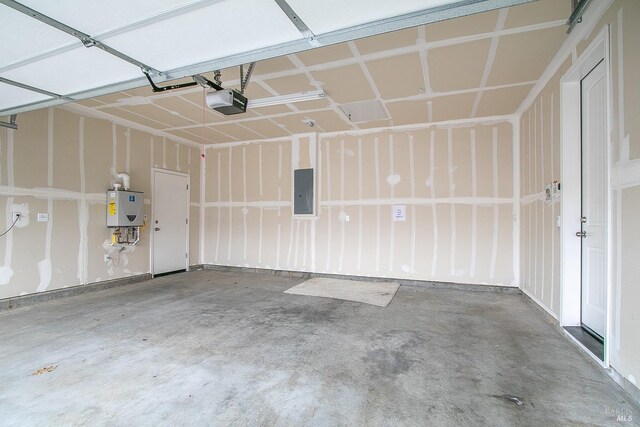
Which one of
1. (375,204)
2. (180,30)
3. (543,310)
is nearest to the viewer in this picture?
(180,30)

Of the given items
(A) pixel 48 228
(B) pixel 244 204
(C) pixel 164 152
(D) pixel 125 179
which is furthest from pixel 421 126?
(A) pixel 48 228

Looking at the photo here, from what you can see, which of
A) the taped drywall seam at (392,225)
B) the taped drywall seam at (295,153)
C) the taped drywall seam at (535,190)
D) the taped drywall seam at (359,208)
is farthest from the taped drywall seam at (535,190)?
the taped drywall seam at (295,153)

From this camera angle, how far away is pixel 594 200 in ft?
8.90

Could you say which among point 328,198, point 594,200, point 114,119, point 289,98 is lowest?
point 594,200

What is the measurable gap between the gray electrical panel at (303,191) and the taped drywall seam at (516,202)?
3.56 m

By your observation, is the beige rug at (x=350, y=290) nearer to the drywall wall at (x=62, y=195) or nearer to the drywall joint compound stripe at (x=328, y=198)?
the drywall joint compound stripe at (x=328, y=198)

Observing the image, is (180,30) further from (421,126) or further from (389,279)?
(389,279)

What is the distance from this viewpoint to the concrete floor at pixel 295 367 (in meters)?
1.80

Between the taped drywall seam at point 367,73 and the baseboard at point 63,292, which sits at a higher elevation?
the taped drywall seam at point 367,73

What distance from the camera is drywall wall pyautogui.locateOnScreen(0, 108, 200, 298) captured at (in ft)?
12.9

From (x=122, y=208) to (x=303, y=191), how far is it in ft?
10.5

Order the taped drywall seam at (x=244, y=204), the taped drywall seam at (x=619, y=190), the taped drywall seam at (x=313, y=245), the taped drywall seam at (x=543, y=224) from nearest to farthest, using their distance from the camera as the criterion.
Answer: the taped drywall seam at (x=619, y=190), the taped drywall seam at (x=543, y=224), the taped drywall seam at (x=313, y=245), the taped drywall seam at (x=244, y=204)

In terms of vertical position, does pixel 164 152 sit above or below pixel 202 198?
above

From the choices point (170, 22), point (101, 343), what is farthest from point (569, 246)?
point (101, 343)
